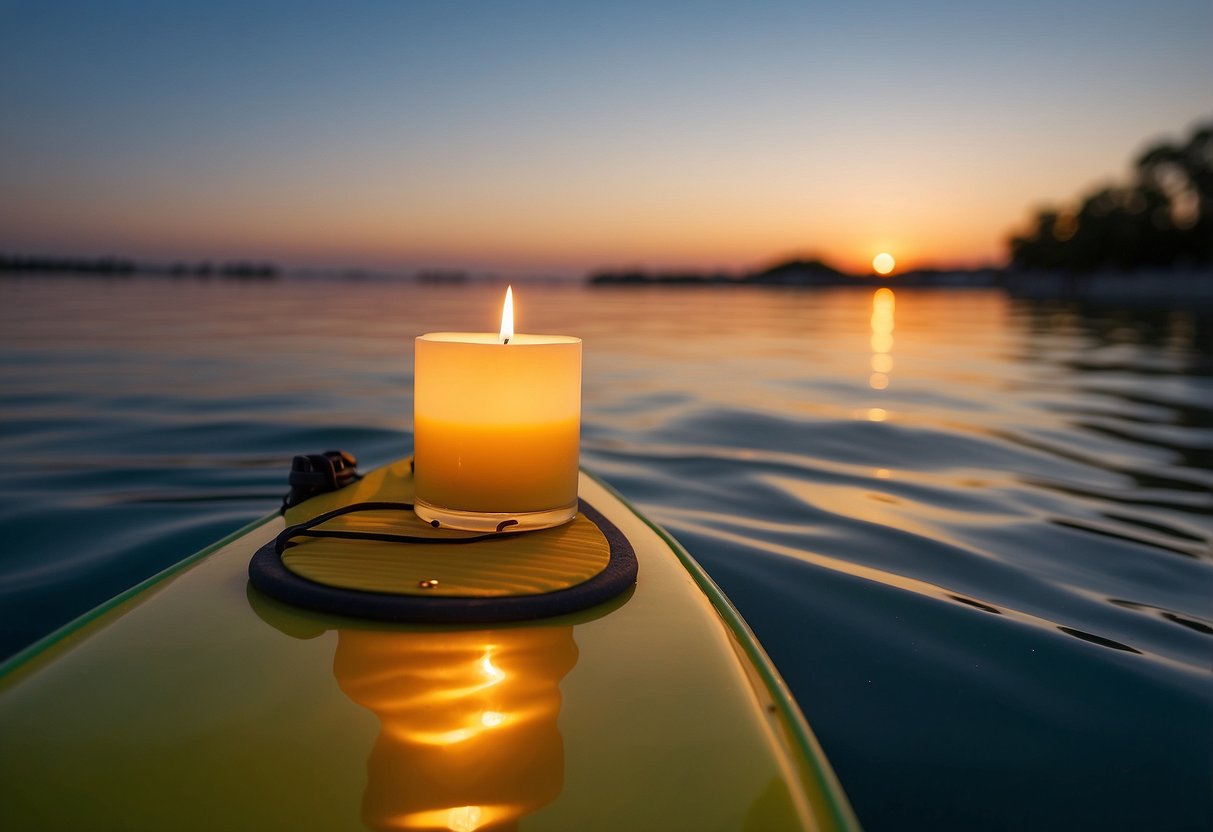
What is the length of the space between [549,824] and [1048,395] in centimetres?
874

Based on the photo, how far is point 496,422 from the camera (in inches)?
64.9

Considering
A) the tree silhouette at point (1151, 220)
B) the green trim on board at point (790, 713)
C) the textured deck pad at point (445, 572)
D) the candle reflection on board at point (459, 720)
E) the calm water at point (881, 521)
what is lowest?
the calm water at point (881, 521)

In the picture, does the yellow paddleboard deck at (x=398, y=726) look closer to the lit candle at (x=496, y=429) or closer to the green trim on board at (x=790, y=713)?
the green trim on board at (x=790, y=713)

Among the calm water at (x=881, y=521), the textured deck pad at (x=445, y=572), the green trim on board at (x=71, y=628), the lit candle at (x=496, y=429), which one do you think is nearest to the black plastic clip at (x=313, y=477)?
the green trim on board at (x=71, y=628)

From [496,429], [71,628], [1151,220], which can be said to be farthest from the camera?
[1151,220]

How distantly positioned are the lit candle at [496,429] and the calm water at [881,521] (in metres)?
0.84

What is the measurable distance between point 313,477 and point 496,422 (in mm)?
857

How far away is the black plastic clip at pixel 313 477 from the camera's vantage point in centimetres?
224

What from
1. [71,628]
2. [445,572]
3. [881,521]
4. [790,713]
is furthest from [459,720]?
[881,521]

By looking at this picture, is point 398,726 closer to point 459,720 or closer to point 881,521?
point 459,720

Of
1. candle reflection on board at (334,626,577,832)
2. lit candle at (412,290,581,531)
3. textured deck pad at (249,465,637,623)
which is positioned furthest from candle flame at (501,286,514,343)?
candle reflection on board at (334,626,577,832)

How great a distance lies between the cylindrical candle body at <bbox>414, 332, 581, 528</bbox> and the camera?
1.65 m

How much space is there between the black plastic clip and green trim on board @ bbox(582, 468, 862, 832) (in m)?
1.01

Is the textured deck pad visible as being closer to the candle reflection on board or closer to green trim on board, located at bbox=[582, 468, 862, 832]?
the candle reflection on board
